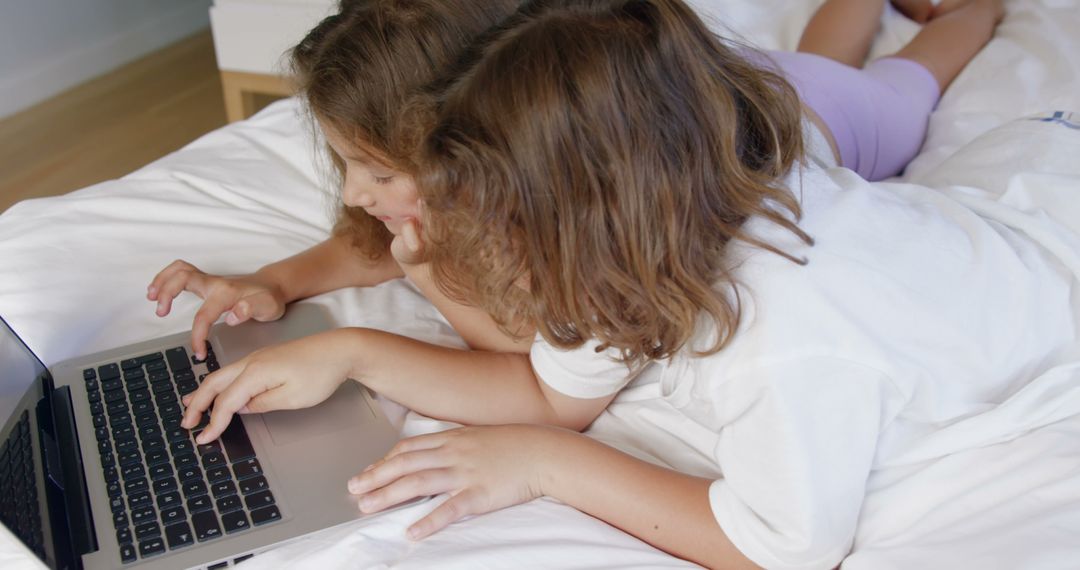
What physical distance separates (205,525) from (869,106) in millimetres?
958

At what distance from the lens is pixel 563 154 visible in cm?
61

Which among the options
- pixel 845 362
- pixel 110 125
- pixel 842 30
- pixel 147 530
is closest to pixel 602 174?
pixel 845 362

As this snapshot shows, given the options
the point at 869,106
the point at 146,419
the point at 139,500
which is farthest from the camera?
the point at 869,106

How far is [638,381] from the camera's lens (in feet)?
2.80

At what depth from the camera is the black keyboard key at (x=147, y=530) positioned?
664 mm

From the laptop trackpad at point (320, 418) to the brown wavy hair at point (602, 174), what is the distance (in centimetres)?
19

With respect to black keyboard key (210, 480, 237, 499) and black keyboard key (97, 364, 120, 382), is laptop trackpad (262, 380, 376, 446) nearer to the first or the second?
black keyboard key (210, 480, 237, 499)

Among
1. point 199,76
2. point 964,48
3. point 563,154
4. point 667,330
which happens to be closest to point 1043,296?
point 667,330

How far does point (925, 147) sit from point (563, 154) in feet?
2.70

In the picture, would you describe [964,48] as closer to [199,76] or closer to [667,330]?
[667,330]

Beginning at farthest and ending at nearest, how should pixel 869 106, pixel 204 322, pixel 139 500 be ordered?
1. pixel 869 106
2. pixel 204 322
3. pixel 139 500

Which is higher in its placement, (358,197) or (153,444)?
(358,197)

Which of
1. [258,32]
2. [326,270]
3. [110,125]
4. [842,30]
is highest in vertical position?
[842,30]

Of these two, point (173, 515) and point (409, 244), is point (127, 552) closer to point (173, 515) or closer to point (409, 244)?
point (173, 515)
